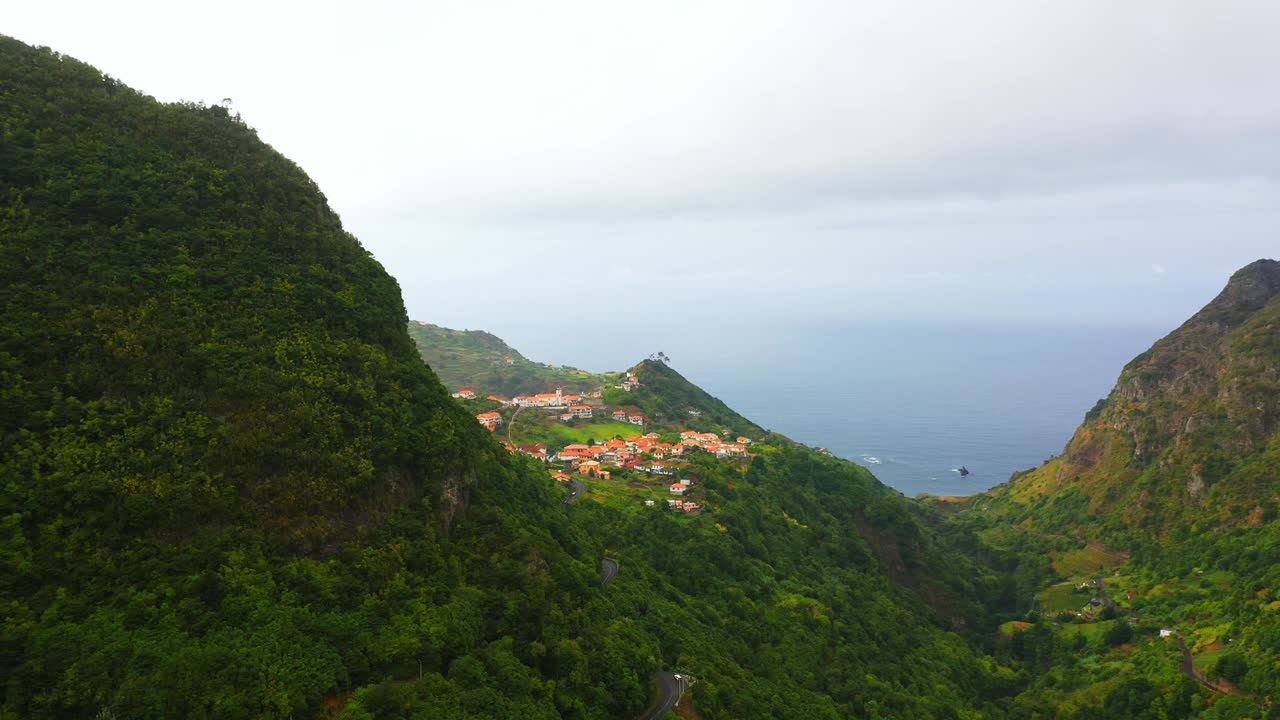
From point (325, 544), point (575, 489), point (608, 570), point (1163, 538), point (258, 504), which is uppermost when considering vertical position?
point (258, 504)

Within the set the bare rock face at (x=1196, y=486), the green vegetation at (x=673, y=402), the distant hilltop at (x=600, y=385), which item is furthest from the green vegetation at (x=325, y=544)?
the distant hilltop at (x=600, y=385)

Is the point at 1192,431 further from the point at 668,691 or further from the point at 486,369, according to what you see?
the point at 486,369

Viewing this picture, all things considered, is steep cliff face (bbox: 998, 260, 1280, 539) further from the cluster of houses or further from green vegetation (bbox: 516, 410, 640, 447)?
green vegetation (bbox: 516, 410, 640, 447)

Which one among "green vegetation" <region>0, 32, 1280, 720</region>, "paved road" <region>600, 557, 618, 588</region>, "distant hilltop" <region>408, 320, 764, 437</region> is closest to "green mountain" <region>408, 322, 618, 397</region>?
"distant hilltop" <region>408, 320, 764, 437</region>

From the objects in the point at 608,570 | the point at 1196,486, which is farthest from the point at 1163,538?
the point at 608,570

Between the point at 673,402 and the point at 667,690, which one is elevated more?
the point at 673,402

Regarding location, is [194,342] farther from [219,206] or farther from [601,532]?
[601,532]
